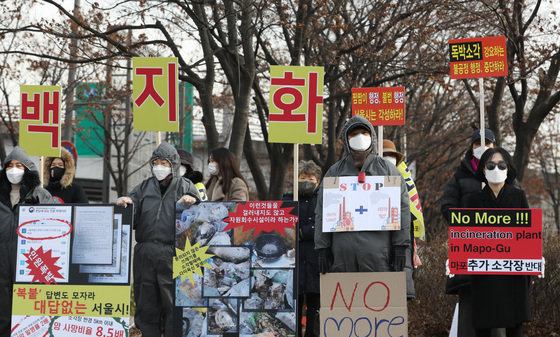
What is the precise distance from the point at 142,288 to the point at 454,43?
441cm

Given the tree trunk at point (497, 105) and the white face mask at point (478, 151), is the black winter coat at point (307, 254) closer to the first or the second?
the white face mask at point (478, 151)

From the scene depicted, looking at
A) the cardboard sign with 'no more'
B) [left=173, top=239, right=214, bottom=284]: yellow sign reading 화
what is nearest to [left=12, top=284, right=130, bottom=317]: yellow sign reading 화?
[left=173, top=239, right=214, bottom=284]: yellow sign reading 화

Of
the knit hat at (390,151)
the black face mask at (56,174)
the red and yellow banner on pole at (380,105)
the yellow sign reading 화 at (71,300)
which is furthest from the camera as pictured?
the red and yellow banner on pole at (380,105)

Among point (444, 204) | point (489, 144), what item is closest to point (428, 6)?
point (489, 144)

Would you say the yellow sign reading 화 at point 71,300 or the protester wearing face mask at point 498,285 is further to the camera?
the yellow sign reading 화 at point 71,300

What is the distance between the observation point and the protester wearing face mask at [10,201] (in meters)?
7.89

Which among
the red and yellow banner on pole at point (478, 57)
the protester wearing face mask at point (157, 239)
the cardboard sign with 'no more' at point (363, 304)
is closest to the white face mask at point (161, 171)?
the protester wearing face mask at point (157, 239)

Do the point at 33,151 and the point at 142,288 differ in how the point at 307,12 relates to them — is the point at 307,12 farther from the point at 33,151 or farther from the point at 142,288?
the point at 142,288

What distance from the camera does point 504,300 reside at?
23.0ft

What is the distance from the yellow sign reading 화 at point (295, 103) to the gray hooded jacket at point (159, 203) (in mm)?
1019

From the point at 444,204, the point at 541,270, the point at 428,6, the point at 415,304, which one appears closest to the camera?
the point at 541,270

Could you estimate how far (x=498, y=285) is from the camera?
703 centimetres

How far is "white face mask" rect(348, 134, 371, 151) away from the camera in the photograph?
710cm

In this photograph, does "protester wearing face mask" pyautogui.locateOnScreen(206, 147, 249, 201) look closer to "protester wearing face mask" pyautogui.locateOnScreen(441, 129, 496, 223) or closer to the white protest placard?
the white protest placard
